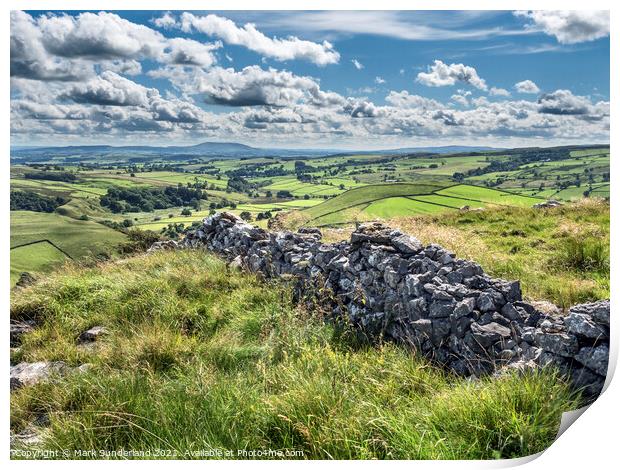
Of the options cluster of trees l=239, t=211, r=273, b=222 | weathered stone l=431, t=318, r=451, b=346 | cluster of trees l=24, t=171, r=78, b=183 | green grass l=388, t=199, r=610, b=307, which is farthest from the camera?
cluster of trees l=239, t=211, r=273, b=222

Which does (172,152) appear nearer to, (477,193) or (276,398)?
(276,398)

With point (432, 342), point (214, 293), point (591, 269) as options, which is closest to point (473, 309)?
point (432, 342)

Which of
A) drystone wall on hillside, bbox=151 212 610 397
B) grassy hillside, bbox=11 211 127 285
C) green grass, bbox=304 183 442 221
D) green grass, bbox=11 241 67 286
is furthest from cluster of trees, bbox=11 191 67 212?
green grass, bbox=304 183 442 221

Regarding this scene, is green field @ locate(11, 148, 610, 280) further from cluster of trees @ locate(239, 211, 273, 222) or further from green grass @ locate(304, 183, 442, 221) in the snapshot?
cluster of trees @ locate(239, 211, 273, 222)

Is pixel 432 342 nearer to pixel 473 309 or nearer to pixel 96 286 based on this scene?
pixel 473 309

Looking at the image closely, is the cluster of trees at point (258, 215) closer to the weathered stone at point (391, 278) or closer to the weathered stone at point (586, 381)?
the weathered stone at point (391, 278)

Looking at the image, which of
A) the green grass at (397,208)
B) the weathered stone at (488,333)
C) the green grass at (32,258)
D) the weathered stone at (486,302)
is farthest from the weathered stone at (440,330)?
the green grass at (32,258)
